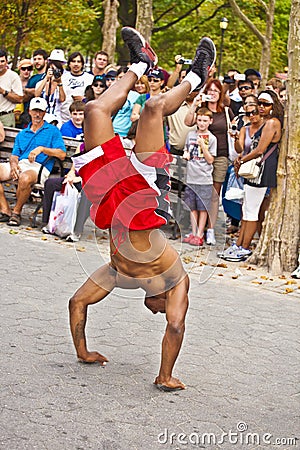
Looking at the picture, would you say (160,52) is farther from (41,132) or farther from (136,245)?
Answer: (136,245)

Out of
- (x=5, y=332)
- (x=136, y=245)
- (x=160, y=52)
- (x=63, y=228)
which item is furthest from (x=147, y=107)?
(x=160, y=52)

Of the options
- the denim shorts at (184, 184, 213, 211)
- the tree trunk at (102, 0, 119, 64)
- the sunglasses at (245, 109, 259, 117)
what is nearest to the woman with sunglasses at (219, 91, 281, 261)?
the sunglasses at (245, 109, 259, 117)

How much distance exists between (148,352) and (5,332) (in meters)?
1.11

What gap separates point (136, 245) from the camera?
5.16 meters

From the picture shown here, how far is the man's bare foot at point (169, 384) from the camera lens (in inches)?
208

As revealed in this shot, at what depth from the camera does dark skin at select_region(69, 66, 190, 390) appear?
4902 millimetres

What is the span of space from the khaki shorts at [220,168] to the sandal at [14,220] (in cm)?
260

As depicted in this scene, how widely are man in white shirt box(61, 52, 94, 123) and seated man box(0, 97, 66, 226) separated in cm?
133

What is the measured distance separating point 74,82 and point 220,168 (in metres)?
3.04

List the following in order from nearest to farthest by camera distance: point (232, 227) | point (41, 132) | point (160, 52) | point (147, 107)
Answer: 1. point (147, 107)
2. point (41, 132)
3. point (232, 227)
4. point (160, 52)

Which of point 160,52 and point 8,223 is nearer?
point 8,223

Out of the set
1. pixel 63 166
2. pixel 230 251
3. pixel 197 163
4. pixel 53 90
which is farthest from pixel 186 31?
pixel 230 251

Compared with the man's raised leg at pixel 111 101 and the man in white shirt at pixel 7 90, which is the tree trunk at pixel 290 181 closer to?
the man's raised leg at pixel 111 101

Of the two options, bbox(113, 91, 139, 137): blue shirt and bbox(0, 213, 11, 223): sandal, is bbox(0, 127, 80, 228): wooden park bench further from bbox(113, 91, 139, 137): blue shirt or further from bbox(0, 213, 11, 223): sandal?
bbox(113, 91, 139, 137): blue shirt
